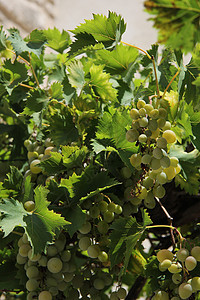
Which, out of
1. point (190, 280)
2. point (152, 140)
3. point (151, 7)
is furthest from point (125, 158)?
point (151, 7)

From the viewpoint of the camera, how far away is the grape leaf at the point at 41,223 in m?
0.37

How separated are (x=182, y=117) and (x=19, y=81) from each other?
0.24 metres

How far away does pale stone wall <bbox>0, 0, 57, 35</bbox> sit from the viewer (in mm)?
1454

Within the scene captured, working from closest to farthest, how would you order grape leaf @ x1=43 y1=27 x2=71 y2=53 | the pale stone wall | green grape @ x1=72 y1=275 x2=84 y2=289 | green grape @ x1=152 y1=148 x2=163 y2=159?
green grape @ x1=152 y1=148 x2=163 y2=159, green grape @ x1=72 y1=275 x2=84 y2=289, grape leaf @ x1=43 y1=27 x2=71 y2=53, the pale stone wall

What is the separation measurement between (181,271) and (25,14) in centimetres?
137

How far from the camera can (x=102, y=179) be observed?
0.40 metres

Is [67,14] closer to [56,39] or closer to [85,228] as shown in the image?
[56,39]

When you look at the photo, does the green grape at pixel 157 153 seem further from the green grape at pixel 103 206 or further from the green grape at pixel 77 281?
the green grape at pixel 77 281

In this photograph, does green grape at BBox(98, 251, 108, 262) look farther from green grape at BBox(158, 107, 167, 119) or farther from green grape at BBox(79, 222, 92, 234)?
green grape at BBox(158, 107, 167, 119)

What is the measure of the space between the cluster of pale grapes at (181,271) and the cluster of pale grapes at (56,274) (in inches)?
2.9

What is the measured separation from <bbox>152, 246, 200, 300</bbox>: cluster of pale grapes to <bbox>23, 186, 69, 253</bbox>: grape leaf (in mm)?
113

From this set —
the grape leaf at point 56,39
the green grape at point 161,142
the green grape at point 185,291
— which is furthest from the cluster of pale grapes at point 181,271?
the grape leaf at point 56,39

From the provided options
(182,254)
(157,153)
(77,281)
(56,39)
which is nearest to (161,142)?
(157,153)

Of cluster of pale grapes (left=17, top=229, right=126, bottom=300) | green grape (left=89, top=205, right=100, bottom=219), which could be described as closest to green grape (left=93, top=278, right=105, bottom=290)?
cluster of pale grapes (left=17, top=229, right=126, bottom=300)
